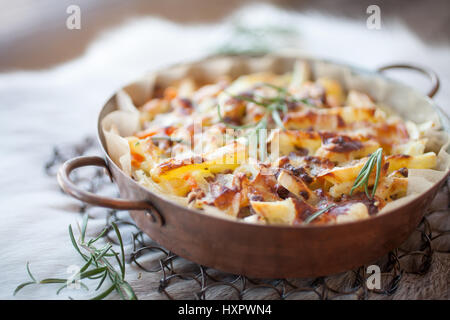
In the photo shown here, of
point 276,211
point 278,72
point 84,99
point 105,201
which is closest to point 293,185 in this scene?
point 276,211

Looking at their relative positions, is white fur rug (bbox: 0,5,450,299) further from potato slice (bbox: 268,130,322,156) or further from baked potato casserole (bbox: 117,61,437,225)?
potato slice (bbox: 268,130,322,156)

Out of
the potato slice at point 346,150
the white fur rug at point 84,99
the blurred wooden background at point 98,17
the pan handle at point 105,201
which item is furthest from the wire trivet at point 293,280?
the blurred wooden background at point 98,17

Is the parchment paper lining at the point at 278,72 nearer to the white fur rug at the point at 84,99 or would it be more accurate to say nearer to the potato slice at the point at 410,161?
the potato slice at the point at 410,161

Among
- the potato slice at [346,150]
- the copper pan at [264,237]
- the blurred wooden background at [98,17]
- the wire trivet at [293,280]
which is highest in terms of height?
the blurred wooden background at [98,17]

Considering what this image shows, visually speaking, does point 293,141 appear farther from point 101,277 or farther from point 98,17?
point 98,17
